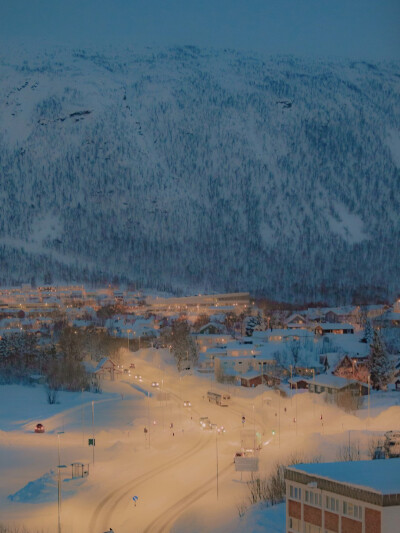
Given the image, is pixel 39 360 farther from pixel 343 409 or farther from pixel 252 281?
pixel 252 281

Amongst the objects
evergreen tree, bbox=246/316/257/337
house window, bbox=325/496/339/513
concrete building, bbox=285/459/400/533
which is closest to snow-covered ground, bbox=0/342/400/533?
concrete building, bbox=285/459/400/533

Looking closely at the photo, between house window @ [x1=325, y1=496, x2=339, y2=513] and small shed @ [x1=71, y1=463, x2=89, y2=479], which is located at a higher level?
house window @ [x1=325, y1=496, x2=339, y2=513]

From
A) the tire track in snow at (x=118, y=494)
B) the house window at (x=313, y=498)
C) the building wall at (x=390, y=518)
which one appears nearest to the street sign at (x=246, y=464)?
the tire track in snow at (x=118, y=494)

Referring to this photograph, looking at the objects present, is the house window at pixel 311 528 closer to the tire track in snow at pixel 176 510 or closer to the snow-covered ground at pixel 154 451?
the snow-covered ground at pixel 154 451

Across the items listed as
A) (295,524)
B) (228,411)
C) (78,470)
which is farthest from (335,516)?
(228,411)

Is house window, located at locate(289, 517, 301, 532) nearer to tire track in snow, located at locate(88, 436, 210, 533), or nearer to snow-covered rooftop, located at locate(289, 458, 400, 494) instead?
snow-covered rooftop, located at locate(289, 458, 400, 494)

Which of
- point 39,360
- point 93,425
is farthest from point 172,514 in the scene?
point 39,360

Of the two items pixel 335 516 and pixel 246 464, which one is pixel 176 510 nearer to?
pixel 246 464

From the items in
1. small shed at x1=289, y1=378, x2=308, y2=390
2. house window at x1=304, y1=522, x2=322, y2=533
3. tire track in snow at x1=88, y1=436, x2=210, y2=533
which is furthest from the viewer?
small shed at x1=289, y1=378, x2=308, y2=390
